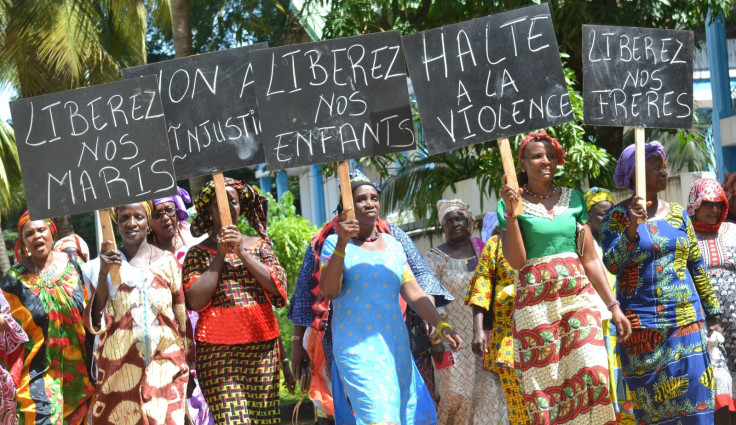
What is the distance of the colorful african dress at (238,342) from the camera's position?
6.77m

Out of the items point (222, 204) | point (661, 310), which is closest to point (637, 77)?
point (661, 310)

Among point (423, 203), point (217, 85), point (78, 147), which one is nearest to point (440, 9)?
point (423, 203)

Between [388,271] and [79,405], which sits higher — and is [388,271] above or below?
above

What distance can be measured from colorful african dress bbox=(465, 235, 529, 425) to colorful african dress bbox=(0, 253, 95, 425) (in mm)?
2598

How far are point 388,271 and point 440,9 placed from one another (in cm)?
474

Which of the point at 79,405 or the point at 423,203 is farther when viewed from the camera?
the point at 423,203

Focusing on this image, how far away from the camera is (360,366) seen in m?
6.54

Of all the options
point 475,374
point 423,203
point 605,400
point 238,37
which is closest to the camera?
point 605,400

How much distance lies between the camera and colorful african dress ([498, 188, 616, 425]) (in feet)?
21.1

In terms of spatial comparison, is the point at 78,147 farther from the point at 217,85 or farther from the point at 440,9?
the point at 440,9

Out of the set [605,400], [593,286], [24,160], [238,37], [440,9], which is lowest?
[605,400]

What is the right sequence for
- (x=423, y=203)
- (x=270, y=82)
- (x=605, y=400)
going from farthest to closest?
(x=423, y=203) < (x=270, y=82) < (x=605, y=400)

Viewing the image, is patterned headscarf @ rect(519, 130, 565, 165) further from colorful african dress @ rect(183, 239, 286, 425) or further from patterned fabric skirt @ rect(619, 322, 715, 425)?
colorful african dress @ rect(183, 239, 286, 425)

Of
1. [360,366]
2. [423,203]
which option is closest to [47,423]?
[360,366]
